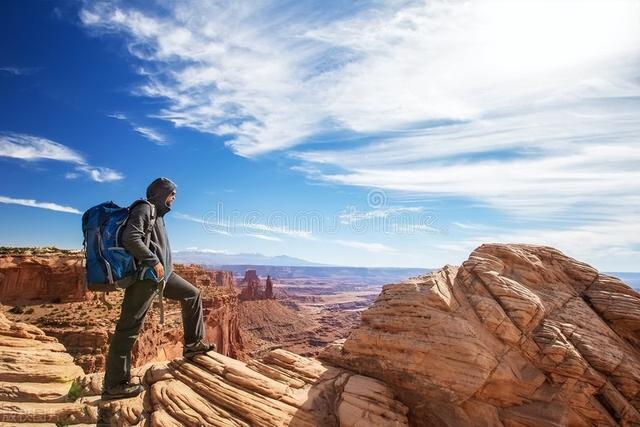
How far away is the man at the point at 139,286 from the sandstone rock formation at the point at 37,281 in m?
39.7

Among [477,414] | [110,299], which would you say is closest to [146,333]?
[110,299]

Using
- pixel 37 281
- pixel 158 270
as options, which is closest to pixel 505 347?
pixel 158 270

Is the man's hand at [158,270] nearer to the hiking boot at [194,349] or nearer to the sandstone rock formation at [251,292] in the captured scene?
the hiking boot at [194,349]

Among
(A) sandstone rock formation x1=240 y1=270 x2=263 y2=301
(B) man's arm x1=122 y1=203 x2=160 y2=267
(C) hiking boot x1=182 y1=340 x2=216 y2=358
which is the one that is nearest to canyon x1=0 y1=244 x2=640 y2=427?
(C) hiking boot x1=182 y1=340 x2=216 y2=358

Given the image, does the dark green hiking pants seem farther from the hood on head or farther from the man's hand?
the hood on head

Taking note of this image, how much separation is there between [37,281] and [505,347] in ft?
150

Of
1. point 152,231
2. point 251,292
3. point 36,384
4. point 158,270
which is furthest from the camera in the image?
point 251,292

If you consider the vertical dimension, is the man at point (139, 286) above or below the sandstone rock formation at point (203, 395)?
above

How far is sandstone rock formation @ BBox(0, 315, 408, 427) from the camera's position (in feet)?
21.1

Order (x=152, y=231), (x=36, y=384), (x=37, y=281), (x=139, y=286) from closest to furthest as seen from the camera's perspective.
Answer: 1. (x=139, y=286)
2. (x=152, y=231)
3. (x=36, y=384)
4. (x=37, y=281)

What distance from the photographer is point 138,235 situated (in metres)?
6.33

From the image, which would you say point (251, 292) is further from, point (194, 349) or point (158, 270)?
point (158, 270)

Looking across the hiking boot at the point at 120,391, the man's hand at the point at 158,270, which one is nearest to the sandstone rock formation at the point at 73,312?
the hiking boot at the point at 120,391

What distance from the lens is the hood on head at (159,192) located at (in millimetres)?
7145
